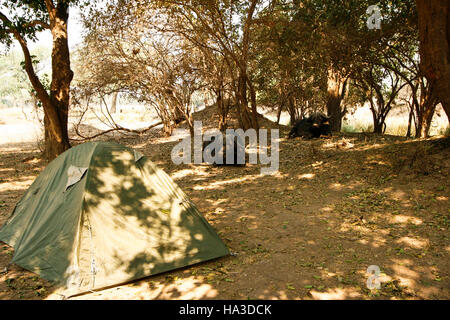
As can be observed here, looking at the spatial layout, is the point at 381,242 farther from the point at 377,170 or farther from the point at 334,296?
the point at 377,170

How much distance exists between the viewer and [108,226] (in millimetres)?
4324

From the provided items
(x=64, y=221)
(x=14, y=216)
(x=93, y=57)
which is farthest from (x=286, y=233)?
(x=93, y=57)

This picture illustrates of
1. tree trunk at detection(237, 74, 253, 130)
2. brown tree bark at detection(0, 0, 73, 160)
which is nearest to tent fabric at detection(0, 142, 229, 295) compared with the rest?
brown tree bark at detection(0, 0, 73, 160)

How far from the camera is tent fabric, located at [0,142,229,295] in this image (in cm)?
412

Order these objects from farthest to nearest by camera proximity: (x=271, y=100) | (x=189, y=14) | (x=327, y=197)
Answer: (x=271, y=100) → (x=189, y=14) → (x=327, y=197)

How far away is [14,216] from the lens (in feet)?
19.1

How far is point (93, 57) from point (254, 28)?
6.71 meters

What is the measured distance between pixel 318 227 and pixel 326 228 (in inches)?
5.4

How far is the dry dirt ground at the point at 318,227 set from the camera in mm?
3924

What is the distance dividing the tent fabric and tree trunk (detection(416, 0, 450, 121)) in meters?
4.98

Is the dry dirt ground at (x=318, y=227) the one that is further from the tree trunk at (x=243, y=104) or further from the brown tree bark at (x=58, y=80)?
the tree trunk at (x=243, y=104)

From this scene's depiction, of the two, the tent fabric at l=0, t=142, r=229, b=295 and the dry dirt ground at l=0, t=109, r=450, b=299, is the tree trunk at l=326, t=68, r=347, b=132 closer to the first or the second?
the dry dirt ground at l=0, t=109, r=450, b=299
